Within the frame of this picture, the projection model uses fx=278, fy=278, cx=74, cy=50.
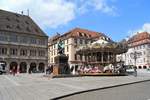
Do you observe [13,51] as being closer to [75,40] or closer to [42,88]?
[75,40]

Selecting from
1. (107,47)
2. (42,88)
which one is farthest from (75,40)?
(42,88)

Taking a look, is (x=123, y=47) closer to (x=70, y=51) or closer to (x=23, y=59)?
(x=23, y=59)

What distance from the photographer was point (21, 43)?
76062 millimetres

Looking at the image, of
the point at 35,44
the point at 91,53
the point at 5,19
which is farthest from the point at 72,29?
the point at 91,53

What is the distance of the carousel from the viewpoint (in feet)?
141

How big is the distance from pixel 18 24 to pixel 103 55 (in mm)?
39116

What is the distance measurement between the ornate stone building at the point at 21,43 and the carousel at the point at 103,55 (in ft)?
99.7

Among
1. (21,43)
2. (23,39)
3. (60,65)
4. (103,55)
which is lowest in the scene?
(60,65)

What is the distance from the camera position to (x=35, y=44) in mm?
79438

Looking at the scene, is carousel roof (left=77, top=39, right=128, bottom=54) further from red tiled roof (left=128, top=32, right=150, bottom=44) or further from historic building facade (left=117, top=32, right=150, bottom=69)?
red tiled roof (left=128, top=32, right=150, bottom=44)

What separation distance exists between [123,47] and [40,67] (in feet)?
134

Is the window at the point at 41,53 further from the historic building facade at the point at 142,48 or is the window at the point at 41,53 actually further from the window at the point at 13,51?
the historic building facade at the point at 142,48

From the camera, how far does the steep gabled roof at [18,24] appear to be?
74.8m

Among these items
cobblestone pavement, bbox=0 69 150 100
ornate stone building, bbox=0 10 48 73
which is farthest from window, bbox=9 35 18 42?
cobblestone pavement, bbox=0 69 150 100
